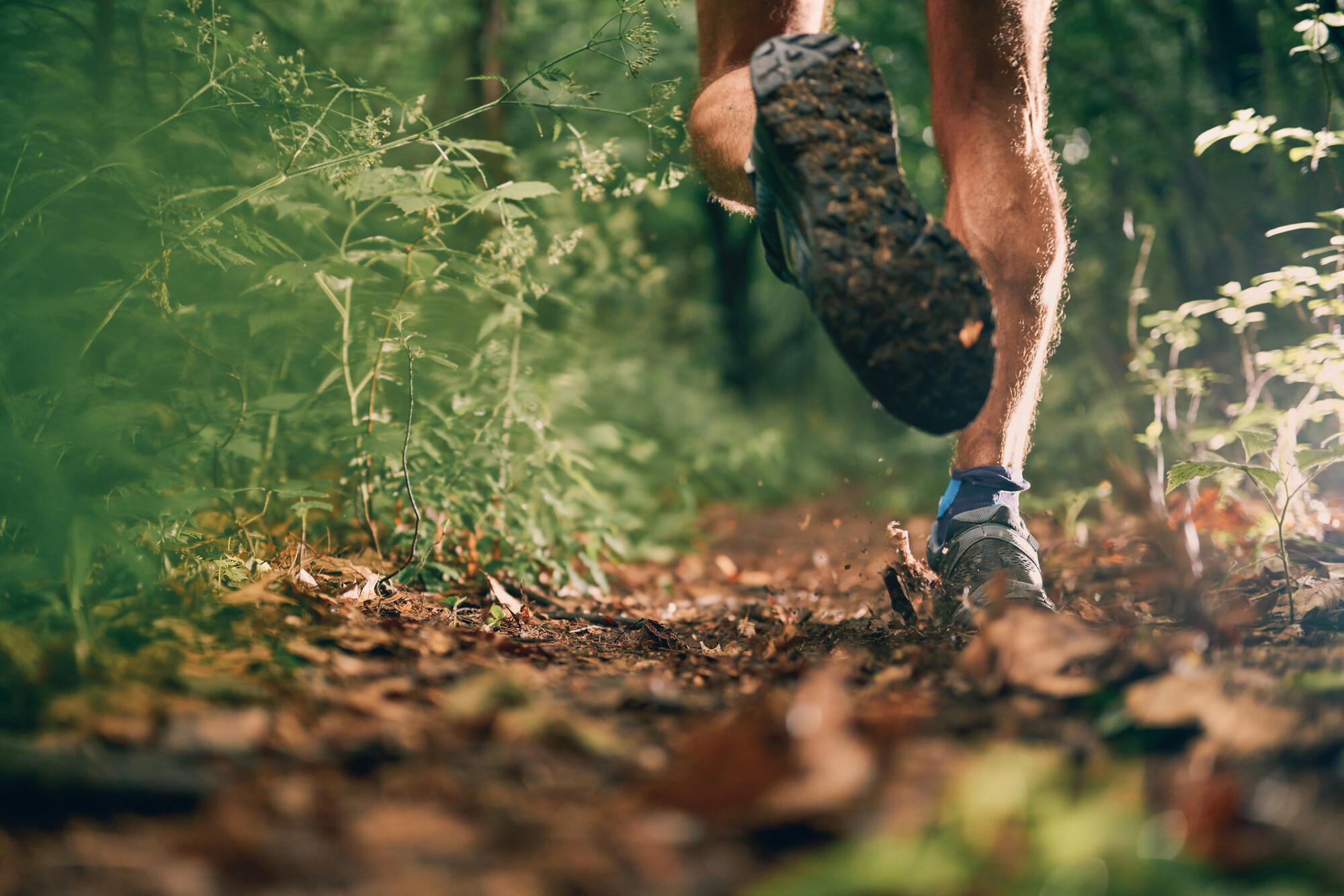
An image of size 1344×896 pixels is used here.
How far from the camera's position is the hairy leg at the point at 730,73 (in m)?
1.88

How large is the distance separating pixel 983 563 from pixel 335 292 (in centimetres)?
168

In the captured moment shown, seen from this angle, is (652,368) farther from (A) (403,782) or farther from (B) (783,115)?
(A) (403,782)

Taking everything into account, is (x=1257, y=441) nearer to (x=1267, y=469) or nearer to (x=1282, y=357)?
(x=1267, y=469)

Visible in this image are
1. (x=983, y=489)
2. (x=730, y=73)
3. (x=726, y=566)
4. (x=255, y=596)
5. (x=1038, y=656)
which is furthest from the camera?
(x=726, y=566)

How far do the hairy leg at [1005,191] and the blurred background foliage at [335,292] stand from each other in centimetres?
69

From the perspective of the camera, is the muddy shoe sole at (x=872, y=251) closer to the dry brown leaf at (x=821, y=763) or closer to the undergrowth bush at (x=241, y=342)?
the undergrowth bush at (x=241, y=342)

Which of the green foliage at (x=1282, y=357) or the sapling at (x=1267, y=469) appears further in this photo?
the green foliage at (x=1282, y=357)

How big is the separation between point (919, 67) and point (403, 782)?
6.38m

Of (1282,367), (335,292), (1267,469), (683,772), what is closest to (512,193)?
(335,292)

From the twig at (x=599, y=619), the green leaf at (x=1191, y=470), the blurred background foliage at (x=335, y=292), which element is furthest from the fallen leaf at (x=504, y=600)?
the green leaf at (x=1191, y=470)

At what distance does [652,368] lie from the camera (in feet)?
20.8

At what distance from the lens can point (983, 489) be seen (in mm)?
1848

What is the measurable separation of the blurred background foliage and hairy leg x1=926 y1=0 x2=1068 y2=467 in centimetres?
69

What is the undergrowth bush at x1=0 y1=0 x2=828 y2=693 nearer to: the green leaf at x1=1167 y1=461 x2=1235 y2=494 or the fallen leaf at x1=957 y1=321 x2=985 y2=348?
the fallen leaf at x1=957 y1=321 x2=985 y2=348
